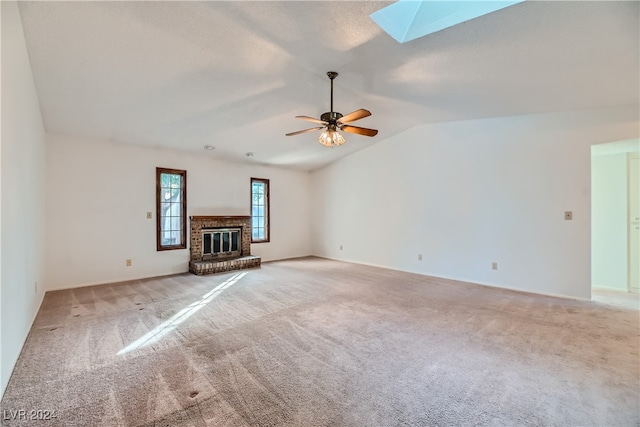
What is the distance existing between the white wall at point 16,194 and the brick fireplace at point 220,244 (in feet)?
8.21

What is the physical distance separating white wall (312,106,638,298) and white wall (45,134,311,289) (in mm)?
3474

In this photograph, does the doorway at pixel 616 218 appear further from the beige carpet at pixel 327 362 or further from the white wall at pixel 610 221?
the beige carpet at pixel 327 362

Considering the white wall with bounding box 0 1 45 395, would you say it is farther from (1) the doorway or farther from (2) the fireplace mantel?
(1) the doorway

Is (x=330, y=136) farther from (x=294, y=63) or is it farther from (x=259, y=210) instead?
(x=259, y=210)

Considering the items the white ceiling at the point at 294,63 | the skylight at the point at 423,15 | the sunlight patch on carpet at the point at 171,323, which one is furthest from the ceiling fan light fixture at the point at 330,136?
the sunlight patch on carpet at the point at 171,323

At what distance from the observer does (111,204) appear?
4.93 metres

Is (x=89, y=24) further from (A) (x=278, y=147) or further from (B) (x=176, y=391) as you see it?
(A) (x=278, y=147)

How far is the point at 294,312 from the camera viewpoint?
11.5 ft

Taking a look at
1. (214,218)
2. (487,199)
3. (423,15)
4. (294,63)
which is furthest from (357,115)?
(214,218)

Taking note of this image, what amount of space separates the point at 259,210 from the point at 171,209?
6.95 feet

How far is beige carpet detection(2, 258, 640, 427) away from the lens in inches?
68.7

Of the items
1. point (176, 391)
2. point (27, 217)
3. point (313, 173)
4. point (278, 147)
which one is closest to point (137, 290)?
point (27, 217)

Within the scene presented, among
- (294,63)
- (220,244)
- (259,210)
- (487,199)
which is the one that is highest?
(294,63)

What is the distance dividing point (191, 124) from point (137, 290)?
2.74m
